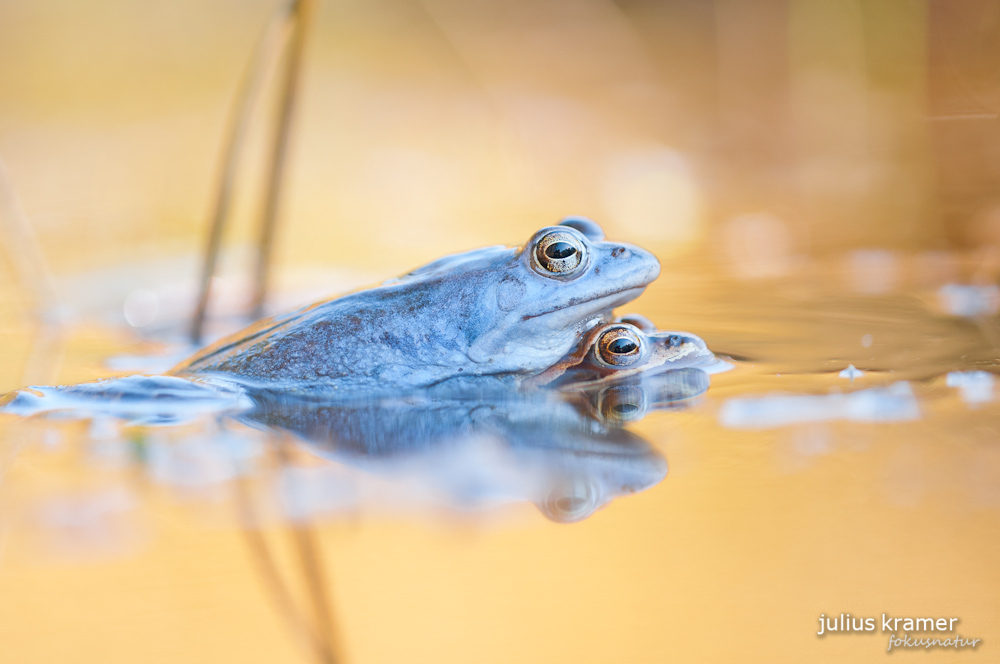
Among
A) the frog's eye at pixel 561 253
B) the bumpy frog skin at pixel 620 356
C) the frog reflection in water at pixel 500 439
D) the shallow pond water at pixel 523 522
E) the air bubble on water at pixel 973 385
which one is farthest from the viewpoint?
the bumpy frog skin at pixel 620 356

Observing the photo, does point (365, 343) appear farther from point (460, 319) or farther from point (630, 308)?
point (630, 308)

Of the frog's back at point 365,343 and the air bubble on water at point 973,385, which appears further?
the frog's back at point 365,343

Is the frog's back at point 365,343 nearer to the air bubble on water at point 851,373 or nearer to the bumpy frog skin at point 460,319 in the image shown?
the bumpy frog skin at point 460,319

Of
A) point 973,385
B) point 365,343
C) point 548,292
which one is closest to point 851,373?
point 973,385

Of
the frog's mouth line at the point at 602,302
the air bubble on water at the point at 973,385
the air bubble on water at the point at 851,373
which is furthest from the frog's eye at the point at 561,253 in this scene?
the air bubble on water at the point at 973,385

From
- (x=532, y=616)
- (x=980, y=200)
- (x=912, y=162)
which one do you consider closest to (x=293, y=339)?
(x=532, y=616)

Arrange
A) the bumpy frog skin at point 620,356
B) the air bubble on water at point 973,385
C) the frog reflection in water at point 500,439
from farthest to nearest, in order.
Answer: the bumpy frog skin at point 620,356
the air bubble on water at point 973,385
the frog reflection in water at point 500,439

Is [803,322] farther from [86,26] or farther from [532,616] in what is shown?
[86,26]
